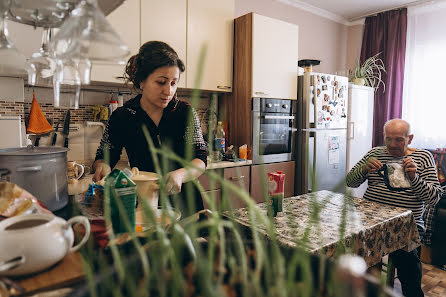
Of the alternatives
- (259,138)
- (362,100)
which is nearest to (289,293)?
(259,138)

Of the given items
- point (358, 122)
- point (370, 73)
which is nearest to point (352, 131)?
point (358, 122)

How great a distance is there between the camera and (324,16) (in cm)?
464

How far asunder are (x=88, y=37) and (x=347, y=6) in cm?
456

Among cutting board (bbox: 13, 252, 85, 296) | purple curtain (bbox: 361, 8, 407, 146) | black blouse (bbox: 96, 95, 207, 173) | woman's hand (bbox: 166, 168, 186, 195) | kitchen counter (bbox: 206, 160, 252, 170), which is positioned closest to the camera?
cutting board (bbox: 13, 252, 85, 296)

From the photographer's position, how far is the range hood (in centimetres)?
76

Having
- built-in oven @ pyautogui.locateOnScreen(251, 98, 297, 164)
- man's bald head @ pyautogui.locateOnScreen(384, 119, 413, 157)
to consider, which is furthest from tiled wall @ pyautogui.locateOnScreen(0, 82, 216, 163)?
man's bald head @ pyautogui.locateOnScreen(384, 119, 413, 157)

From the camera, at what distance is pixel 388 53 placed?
440 centimetres

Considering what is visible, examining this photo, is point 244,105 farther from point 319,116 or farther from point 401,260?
point 401,260

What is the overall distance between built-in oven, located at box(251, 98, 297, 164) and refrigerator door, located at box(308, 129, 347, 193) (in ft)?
0.83

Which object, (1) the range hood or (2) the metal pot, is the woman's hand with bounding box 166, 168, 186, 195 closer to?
(2) the metal pot

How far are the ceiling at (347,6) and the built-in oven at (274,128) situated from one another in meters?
1.71

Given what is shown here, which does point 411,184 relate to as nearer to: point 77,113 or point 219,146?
point 219,146

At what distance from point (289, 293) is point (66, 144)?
2565mm

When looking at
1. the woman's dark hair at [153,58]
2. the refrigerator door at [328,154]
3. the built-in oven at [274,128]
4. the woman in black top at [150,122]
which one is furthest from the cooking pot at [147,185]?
the refrigerator door at [328,154]
